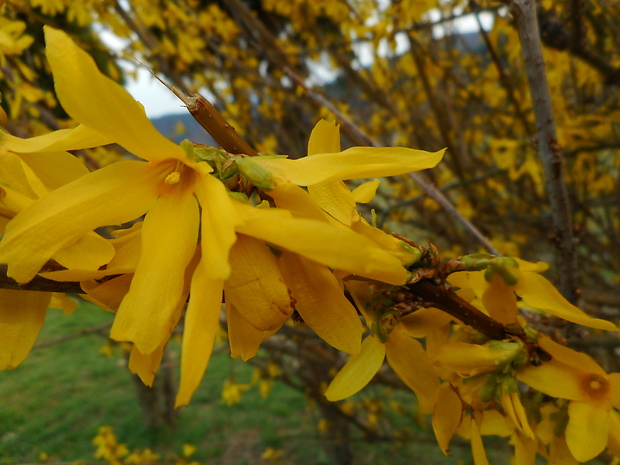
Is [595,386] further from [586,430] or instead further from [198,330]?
[198,330]

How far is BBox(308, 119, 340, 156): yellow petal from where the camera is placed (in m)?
0.43

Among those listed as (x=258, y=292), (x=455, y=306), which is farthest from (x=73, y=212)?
(x=455, y=306)

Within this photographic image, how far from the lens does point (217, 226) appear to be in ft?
1.13

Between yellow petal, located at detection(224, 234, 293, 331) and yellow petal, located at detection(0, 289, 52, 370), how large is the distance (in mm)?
207

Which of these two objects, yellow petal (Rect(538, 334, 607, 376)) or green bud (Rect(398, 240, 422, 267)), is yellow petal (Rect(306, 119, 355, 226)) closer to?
green bud (Rect(398, 240, 422, 267))

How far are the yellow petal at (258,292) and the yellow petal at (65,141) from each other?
147 mm

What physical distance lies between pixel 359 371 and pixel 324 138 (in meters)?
0.25

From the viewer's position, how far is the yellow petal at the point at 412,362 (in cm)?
53

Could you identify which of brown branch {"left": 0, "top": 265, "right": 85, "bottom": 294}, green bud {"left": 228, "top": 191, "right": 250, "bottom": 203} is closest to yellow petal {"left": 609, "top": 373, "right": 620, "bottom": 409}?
green bud {"left": 228, "top": 191, "right": 250, "bottom": 203}

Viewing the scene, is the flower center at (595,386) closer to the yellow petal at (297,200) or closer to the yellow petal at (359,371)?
the yellow petal at (359,371)

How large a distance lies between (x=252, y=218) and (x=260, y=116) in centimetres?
335

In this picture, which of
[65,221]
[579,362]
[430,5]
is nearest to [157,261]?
[65,221]

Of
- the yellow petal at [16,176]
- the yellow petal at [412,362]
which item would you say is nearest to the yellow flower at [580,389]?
the yellow petal at [412,362]

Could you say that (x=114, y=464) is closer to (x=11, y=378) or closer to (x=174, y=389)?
(x=11, y=378)
